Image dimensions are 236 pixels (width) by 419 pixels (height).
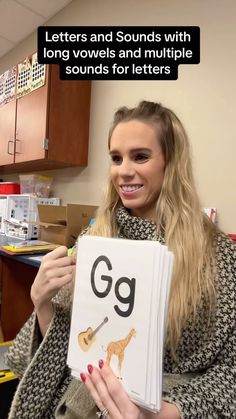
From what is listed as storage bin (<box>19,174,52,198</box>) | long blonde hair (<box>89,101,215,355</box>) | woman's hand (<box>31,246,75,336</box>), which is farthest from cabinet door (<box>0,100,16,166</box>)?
woman's hand (<box>31,246,75,336</box>)

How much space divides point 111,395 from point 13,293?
Result: 1584 mm

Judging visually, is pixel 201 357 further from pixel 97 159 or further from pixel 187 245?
pixel 97 159

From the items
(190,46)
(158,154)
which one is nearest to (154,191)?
(158,154)

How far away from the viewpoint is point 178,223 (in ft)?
2.51

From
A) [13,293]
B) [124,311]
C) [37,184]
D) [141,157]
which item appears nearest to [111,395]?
[124,311]

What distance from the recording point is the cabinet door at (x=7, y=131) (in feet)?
7.67

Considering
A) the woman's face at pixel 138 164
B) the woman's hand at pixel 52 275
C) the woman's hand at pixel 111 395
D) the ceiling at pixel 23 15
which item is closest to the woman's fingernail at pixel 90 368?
the woman's hand at pixel 111 395

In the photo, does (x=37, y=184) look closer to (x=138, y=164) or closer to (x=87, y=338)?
(x=138, y=164)

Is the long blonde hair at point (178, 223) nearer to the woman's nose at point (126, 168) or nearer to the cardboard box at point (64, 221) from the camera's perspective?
the woman's nose at point (126, 168)

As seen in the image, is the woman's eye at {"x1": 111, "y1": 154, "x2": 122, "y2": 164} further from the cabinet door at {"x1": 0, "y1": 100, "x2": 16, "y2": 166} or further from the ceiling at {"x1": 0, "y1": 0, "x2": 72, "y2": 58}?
the ceiling at {"x1": 0, "y1": 0, "x2": 72, "y2": 58}

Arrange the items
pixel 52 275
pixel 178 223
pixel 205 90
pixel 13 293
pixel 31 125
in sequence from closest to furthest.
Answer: pixel 52 275 < pixel 178 223 < pixel 205 90 < pixel 13 293 < pixel 31 125

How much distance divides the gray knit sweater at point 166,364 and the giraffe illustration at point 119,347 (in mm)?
184

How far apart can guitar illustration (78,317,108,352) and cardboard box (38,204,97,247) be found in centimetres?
101

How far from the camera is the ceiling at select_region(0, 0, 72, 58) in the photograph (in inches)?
90.4
